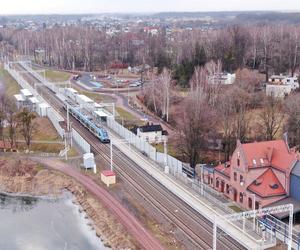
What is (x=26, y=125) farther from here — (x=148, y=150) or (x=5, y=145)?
(x=148, y=150)

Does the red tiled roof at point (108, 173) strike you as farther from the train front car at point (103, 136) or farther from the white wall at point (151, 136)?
the white wall at point (151, 136)

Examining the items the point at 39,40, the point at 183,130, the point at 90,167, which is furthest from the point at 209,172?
the point at 39,40

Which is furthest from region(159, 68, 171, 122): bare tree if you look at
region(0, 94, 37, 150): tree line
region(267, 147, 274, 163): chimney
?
region(267, 147, 274, 163): chimney

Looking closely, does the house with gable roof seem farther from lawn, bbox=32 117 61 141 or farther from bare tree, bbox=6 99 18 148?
bare tree, bbox=6 99 18 148

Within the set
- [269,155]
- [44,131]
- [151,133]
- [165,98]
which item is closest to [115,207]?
[269,155]

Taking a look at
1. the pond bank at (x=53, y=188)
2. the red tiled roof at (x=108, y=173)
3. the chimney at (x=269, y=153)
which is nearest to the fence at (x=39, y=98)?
the pond bank at (x=53, y=188)

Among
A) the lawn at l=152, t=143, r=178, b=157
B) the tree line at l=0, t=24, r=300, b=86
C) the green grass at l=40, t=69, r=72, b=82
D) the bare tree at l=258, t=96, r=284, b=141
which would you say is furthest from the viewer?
the green grass at l=40, t=69, r=72, b=82

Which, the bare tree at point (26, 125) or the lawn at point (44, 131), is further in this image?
the lawn at point (44, 131)
